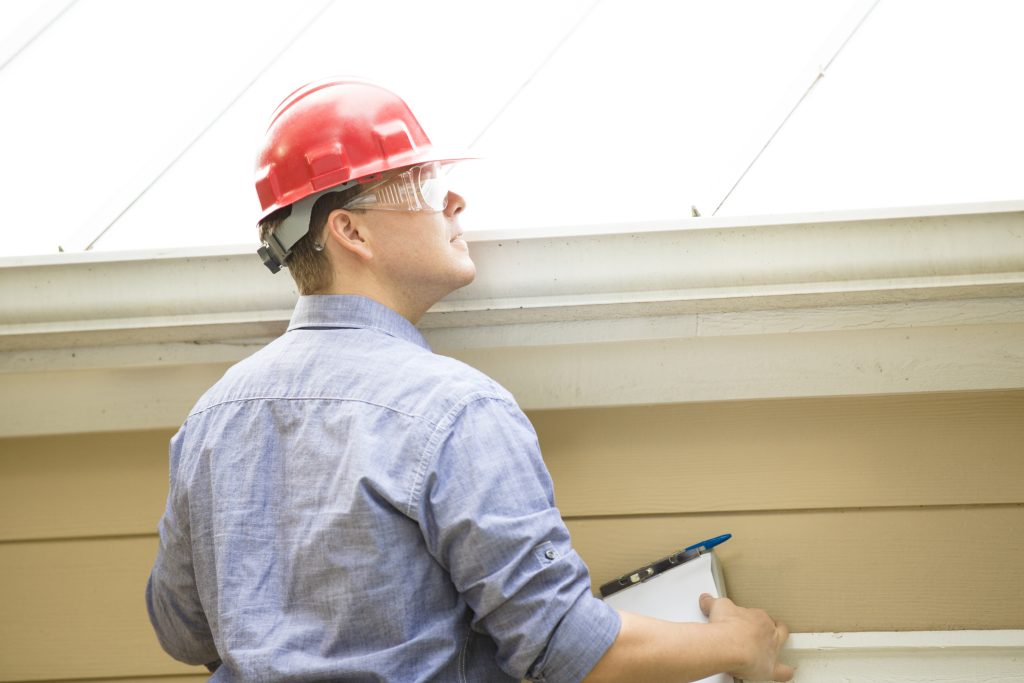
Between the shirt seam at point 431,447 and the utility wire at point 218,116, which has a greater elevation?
the utility wire at point 218,116

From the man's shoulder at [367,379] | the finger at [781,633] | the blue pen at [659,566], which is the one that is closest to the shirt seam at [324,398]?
the man's shoulder at [367,379]

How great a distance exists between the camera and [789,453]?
4.56ft

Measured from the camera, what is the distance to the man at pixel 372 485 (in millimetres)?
966

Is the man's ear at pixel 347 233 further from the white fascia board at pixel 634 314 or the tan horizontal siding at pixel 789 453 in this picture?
the tan horizontal siding at pixel 789 453

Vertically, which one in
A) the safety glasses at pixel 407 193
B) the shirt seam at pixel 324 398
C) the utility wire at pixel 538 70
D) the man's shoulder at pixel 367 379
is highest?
the utility wire at pixel 538 70

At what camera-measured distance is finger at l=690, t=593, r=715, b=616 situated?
1303 mm

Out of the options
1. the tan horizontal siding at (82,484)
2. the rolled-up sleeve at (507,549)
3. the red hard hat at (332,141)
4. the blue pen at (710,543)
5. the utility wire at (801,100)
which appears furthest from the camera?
the tan horizontal siding at (82,484)

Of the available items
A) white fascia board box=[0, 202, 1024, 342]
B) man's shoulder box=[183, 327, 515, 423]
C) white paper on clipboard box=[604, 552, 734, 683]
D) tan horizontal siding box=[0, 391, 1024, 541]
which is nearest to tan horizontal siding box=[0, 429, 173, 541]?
white fascia board box=[0, 202, 1024, 342]

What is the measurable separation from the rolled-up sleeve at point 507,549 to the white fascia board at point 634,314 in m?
0.32

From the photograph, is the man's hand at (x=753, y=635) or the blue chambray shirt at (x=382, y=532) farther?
the man's hand at (x=753, y=635)

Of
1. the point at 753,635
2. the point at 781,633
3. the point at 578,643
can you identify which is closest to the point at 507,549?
the point at 578,643

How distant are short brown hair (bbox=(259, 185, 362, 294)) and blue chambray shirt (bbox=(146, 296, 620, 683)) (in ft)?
0.41

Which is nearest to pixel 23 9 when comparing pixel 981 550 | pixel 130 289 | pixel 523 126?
A: pixel 130 289

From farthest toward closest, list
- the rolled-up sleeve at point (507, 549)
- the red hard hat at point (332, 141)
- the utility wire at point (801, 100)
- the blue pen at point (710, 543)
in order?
the blue pen at point (710, 543)
the utility wire at point (801, 100)
the red hard hat at point (332, 141)
the rolled-up sleeve at point (507, 549)
